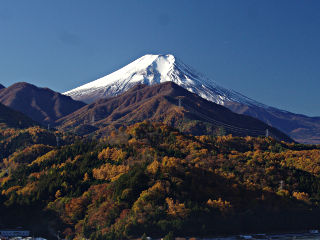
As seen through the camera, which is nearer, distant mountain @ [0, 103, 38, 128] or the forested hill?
the forested hill

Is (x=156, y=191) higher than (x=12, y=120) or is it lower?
lower

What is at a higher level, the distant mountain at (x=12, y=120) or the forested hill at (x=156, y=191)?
the distant mountain at (x=12, y=120)

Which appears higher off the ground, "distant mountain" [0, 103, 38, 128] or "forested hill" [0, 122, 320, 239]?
"distant mountain" [0, 103, 38, 128]

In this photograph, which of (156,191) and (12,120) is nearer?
→ (156,191)

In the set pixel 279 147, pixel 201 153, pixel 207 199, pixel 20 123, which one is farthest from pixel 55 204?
pixel 20 123

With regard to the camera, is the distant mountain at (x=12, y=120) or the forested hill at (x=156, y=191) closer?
the forested hill at (x=156, y=191)
